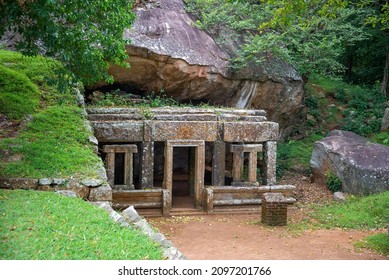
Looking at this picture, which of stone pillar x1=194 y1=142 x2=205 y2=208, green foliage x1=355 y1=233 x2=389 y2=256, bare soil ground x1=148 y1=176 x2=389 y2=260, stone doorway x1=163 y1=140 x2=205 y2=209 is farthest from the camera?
stone pillar x1=194 y1=142 x2=205 y2=208

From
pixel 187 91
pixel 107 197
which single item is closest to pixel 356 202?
pixel 187 91

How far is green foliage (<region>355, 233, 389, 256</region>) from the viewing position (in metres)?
9.85

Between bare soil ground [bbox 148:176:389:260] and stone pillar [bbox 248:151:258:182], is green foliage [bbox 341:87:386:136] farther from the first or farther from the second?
bare soil ground [bbox 148:176:389:260]

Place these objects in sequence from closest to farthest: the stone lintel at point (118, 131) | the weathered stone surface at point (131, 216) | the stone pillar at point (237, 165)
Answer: the weathered stone surface at point (131, 216) → the stone lintel at point (118, 131) → the stone pillar at point (237, 165)

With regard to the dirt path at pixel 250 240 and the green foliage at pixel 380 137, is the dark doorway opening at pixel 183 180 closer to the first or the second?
the dirt path at pixel 250 240

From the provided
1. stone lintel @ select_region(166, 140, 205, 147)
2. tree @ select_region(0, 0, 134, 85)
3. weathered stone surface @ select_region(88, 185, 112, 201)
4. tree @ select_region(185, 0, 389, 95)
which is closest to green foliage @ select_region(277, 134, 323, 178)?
tree @ select_region(185, 0, 389, 95)

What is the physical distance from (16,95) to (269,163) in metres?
7.79

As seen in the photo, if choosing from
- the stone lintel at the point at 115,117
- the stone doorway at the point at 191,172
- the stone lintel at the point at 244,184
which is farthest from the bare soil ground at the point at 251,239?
the stone lintel at the point at 115,117

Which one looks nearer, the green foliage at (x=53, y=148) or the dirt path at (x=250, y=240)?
the green foliage at (x=53, y=148)

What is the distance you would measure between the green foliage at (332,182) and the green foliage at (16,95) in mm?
10233

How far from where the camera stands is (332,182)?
16.4 metres

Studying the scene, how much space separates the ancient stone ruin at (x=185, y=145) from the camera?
13242 mm

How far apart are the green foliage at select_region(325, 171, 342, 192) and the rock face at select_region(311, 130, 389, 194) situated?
119 millimetres

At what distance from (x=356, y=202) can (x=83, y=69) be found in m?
9.46
